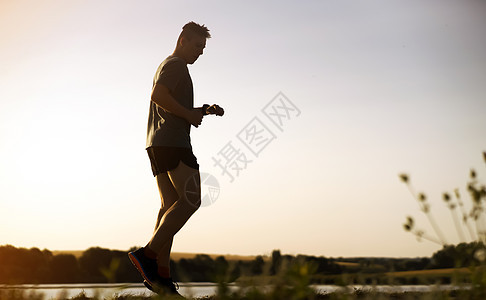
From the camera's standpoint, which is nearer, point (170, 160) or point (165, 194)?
point (170, 160)

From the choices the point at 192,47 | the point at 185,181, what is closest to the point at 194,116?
the point at 185,181

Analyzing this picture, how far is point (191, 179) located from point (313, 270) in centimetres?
281

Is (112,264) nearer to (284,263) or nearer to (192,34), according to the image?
(284,263)

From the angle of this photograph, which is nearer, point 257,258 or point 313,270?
point 313,270

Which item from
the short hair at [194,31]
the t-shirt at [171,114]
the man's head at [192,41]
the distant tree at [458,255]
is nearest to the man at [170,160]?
the t-shirt at [171,114]

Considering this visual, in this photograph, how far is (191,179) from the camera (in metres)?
4.73

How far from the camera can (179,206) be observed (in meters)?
4.65

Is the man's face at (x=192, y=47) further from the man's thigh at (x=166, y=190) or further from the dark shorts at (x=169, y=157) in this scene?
the man's thigh at (x=166, y=190)

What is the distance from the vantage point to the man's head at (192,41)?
5012mm

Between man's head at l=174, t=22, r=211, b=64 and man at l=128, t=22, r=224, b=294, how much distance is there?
0.48 feet

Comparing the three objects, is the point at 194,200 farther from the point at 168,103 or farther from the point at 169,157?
the point at 168,103

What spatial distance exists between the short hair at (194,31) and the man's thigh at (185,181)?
4.47 feet

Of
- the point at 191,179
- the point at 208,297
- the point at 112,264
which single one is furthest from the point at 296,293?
the point at 208,297

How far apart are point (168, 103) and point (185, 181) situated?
0.77 metres
